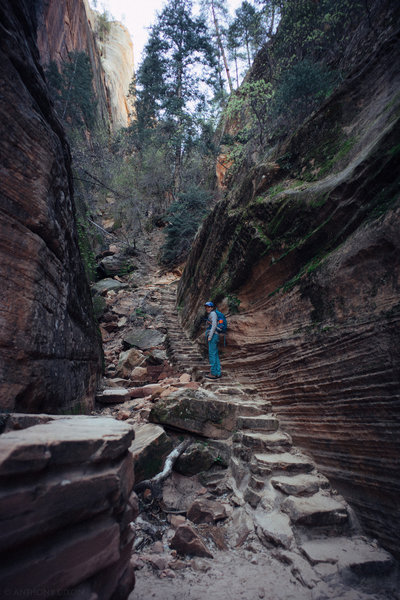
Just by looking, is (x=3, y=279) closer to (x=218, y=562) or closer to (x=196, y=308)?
(x=218, y=562)

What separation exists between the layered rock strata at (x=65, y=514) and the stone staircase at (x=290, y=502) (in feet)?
5.85

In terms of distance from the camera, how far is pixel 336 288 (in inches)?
165

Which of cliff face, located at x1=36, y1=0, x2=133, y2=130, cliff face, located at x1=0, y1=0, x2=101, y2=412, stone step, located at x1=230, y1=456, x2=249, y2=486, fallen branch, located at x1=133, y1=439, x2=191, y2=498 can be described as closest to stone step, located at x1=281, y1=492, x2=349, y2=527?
stone step, located at x1=230, y1=456, x2=249, y2=486

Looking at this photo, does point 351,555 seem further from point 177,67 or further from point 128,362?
point 177,67

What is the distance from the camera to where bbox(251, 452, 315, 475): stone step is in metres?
3.76

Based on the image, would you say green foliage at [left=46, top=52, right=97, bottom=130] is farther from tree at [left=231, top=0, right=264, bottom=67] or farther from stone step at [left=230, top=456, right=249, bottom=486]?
stone step at [left=230, top=456, right=249, bottom=486]

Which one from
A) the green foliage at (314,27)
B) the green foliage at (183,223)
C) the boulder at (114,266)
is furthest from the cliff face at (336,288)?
the boulder at (114,266)

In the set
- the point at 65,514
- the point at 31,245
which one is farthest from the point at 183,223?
the point at 65,514

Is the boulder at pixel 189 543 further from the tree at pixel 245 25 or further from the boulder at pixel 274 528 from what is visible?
the tree at pixel 245 25

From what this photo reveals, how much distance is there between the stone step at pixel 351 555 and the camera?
2.56 m

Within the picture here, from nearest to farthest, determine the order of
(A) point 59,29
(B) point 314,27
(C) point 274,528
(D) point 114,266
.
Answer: (C) point 274,528, (B) point 314,27, (D) point 114,266, (A) point 59,29

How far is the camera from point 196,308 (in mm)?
10273

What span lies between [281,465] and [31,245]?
175 inches

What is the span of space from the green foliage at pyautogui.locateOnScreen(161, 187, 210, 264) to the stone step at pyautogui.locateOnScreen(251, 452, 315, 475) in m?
14.5
